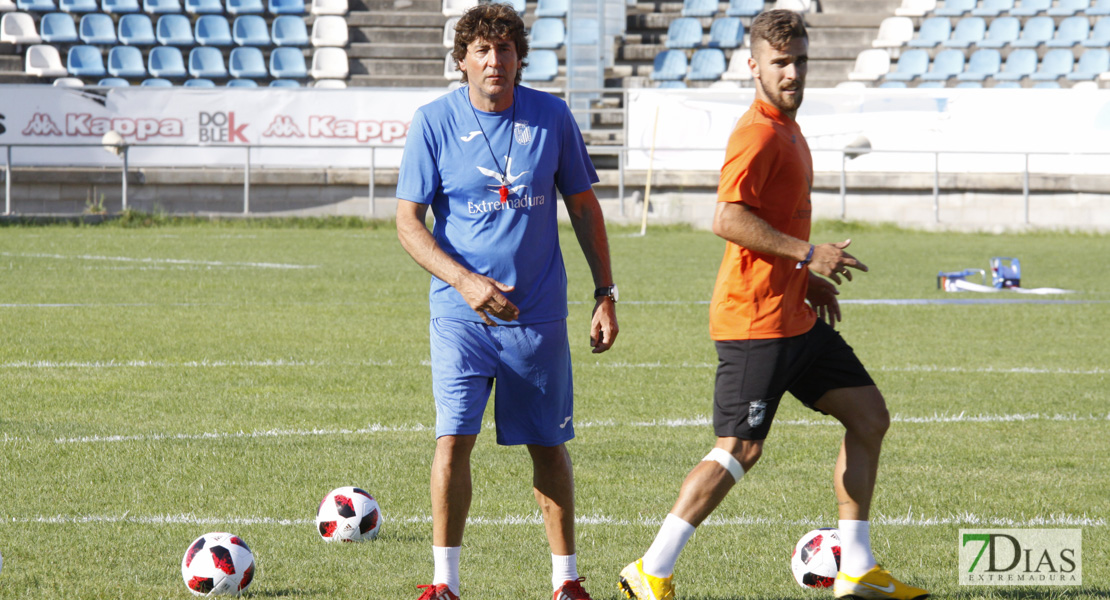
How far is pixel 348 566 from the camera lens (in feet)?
14.9

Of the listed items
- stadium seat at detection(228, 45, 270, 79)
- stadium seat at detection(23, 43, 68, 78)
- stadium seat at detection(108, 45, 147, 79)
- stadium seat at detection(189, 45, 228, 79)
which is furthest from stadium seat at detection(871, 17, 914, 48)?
stadium seat at detection(23, 43, 68, 78)

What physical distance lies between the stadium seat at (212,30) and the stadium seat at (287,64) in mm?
1419

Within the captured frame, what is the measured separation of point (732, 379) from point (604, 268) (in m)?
0.57

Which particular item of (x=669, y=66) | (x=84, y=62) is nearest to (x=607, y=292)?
(x=669, y=66)

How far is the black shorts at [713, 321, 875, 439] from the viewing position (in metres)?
4.22

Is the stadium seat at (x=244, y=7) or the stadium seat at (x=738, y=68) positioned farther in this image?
the stadium seat at (x=244, y=7)

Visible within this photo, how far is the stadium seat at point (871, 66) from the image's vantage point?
96.4ft

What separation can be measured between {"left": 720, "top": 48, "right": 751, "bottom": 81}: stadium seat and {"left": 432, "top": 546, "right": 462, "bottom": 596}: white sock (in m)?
26.1

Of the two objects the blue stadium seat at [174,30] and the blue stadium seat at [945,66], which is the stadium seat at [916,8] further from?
the blue stadium seat at [174,30]

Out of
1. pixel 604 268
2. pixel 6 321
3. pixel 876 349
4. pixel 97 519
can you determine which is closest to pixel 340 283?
pixel 6 321

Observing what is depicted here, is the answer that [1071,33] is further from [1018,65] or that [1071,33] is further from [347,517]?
[347,517]

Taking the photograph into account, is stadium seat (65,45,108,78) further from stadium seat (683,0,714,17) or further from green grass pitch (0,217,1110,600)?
green grass pitch (0,217,1110,600)

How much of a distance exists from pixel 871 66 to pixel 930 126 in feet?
17.3

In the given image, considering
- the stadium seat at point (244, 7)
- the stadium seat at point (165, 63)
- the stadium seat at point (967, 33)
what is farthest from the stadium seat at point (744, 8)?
the stadium seat at point (165, 63)
